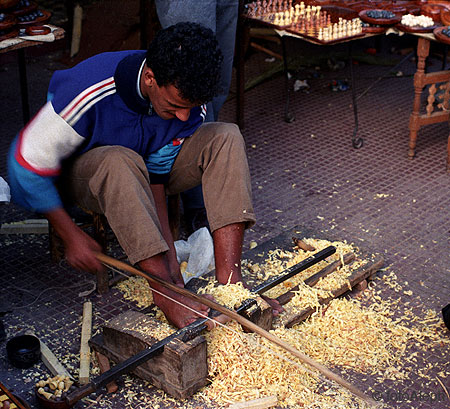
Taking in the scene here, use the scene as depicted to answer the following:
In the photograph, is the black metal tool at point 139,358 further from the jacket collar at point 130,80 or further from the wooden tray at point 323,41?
the wooden tray at point 323,41

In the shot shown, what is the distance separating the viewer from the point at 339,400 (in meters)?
2.64

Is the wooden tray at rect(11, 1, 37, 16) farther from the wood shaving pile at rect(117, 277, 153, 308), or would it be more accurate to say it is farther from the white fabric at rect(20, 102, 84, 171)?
the wood shaving pile at rect(117, 277, 153, 308)

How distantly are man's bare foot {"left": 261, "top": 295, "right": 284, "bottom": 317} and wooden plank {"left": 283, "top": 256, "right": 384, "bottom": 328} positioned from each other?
54 millimetres

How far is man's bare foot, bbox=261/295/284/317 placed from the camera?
2.98m

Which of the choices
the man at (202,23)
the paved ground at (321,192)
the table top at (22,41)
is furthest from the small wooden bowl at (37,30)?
the paved ground at (321,192)

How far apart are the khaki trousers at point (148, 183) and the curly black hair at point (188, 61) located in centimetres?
38

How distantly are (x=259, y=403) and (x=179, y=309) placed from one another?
49 centimetres

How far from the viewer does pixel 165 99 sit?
8.97 ft

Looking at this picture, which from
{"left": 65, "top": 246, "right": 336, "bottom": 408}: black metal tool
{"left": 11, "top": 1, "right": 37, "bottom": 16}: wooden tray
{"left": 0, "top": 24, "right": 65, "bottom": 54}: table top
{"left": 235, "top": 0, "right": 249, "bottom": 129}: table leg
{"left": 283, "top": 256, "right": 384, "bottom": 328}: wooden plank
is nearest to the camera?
{"left": 65, "top": 246, "right": 336, "bottom": 408}: black metal tool

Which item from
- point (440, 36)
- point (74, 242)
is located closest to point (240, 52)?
point (440, 36)

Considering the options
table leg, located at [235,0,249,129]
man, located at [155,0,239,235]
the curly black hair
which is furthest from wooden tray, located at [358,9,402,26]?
the curly black hair

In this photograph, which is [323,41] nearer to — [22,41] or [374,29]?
[374,29]

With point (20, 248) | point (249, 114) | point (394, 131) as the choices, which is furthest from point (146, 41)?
point (20, 248)

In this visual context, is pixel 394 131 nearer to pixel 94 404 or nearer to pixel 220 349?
pixel 220 349
